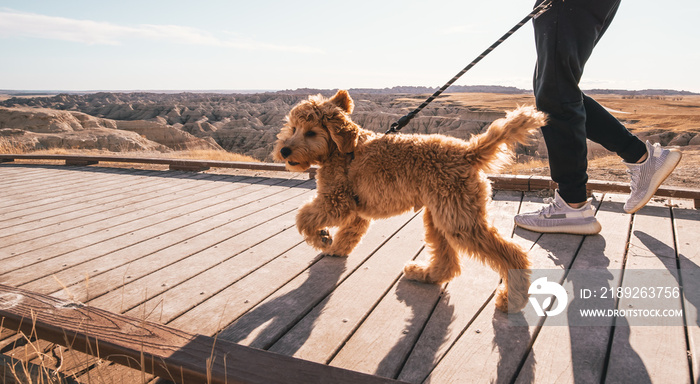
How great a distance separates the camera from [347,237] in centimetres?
329

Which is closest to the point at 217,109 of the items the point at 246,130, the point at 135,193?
the point at 246,130

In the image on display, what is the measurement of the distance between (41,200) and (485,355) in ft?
19.0

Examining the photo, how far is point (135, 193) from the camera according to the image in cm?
573

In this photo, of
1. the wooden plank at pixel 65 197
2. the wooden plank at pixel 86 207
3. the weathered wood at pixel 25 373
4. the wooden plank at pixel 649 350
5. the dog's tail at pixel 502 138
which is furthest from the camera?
the wooden plank at pixel 65 197

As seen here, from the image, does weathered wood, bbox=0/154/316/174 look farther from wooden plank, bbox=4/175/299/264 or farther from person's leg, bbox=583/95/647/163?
person's leg, bbox=583/95/647/163

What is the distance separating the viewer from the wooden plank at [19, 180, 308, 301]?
297 cm

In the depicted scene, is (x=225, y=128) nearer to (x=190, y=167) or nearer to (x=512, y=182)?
(x=190, y=167)

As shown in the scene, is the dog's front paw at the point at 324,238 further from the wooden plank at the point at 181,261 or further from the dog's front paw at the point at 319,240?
the wooden plank at the point at 181,261

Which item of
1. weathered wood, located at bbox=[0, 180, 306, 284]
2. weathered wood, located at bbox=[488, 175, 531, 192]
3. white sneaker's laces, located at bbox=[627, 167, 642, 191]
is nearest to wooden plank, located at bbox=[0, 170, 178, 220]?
weathered wood, located at bbox=[0, 180, 306, 284]

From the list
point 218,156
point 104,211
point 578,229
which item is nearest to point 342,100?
point 578,229

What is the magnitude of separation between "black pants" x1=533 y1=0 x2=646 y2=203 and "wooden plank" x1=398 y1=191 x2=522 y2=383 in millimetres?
1119

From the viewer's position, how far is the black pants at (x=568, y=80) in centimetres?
305

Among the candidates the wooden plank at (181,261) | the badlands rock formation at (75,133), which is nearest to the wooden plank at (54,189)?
the wooden plank at (181,261)

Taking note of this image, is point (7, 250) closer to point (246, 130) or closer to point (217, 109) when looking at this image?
point (246, 130)
